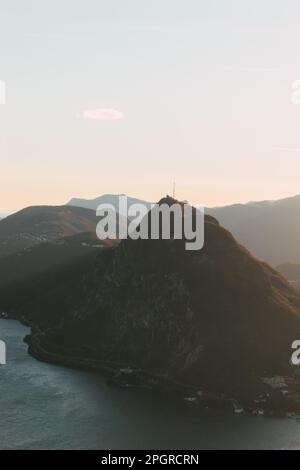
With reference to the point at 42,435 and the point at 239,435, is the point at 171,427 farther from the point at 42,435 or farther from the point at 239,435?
the point at 42,435

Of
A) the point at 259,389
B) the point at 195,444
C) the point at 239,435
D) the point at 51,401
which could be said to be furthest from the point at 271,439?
the point at 51,401
